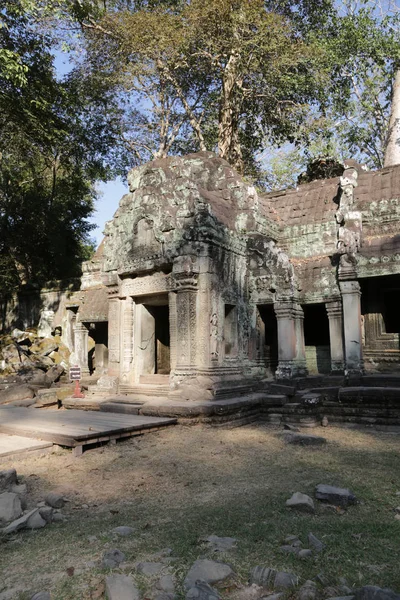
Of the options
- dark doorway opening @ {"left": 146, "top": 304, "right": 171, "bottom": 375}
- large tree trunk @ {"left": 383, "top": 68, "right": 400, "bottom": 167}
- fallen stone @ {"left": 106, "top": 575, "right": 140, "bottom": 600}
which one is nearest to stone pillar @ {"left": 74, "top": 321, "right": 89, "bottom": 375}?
dark doorway opening @ {"left": 146, "top": 304, "right": 171, "bottom": 375}

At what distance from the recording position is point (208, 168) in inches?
505

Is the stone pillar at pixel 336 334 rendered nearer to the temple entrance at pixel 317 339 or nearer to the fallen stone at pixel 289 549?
the temple entrance at pixel 317 339

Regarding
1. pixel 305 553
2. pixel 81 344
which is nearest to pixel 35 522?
pixel 305 553

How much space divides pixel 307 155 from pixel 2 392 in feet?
58.0

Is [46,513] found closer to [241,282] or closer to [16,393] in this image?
[241,282]

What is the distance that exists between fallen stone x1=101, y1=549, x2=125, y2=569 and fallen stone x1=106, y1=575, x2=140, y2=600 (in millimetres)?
272

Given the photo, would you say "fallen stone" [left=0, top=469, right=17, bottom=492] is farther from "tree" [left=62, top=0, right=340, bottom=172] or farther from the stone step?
"tree" [left=62, top=0, right=340, bottom=172]

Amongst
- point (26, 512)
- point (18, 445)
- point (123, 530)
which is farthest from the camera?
point (18, 445)

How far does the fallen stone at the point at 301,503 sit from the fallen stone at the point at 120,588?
1.85 m

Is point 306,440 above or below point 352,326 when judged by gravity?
below

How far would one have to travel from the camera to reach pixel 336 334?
1089cm

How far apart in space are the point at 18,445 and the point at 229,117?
705 inches

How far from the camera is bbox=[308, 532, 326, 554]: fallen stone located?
3325mm

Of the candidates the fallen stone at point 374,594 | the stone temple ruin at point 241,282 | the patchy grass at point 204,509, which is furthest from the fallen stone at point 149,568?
the stone temple ruin at point 241,282
